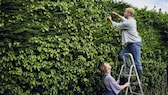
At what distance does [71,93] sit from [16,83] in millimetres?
1371

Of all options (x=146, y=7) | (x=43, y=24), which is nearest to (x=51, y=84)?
(x=43, y=24)

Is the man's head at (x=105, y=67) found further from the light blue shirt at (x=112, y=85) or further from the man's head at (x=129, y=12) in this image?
the man's head at (x=129, y=12)

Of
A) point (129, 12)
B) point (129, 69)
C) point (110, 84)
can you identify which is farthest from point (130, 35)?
point (110, 84)

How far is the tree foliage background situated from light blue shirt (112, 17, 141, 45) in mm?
380

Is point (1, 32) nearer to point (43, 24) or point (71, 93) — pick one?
point (43, 24)

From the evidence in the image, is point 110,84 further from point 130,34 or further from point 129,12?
point 129,12

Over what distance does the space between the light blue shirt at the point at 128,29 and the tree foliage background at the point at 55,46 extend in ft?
1.25

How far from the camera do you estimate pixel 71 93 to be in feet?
29.8

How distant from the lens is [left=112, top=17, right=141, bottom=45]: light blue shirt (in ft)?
31.3

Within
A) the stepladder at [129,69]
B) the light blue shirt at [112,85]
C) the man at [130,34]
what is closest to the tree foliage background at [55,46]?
the stepladder at [129,69]

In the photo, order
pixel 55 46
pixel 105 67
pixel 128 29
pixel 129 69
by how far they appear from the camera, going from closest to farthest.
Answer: pixel 55 46
pixel 105 67
pixel 128 29
pixel 129 69

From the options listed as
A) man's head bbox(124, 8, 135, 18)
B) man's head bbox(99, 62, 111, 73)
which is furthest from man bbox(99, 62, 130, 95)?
man's head bbox(124, 8, 135, 18)

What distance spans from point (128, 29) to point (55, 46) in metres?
1.94

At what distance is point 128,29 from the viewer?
9641 mm
